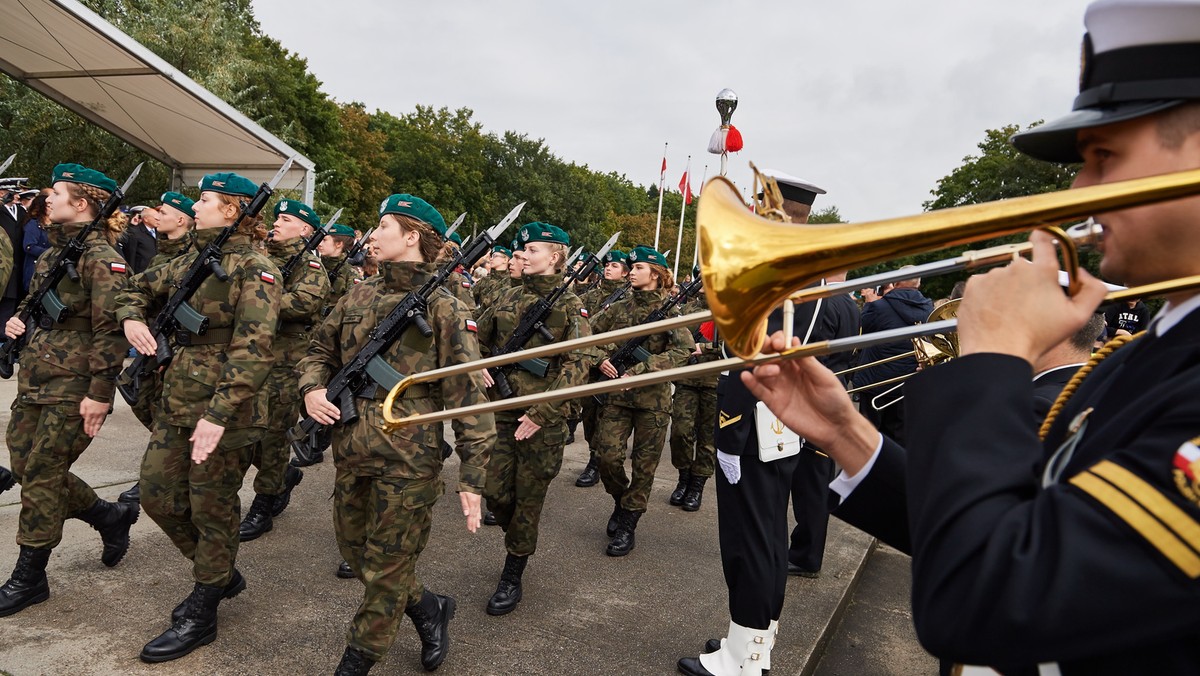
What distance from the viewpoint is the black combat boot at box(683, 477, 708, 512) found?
6594mm

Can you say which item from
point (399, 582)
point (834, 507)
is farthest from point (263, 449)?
point (834, 507)

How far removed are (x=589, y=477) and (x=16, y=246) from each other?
662 centimetres

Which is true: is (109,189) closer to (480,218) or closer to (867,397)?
(867,397)

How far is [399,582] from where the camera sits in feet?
10.5

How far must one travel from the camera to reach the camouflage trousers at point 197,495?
3607 millimetres

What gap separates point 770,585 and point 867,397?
4.43 meters

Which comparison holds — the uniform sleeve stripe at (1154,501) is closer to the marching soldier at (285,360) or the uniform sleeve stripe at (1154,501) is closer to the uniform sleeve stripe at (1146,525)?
the uniform sleeve stripe at (1146,525)

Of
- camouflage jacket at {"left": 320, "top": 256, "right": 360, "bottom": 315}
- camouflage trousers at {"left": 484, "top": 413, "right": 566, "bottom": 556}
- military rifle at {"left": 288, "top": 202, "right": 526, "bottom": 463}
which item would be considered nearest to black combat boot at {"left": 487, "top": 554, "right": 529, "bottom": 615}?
camouflage trousers at {"left": 484, "top": 413, "right": 566, "bottom": 556}

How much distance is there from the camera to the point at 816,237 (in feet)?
3.59

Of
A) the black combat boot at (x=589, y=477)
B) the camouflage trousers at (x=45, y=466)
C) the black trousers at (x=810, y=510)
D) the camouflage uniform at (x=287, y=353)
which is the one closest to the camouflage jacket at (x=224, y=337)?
the camouflage trousers at (x=45, y=466)

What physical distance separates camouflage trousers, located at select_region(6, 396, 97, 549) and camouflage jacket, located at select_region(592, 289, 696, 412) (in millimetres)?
3311

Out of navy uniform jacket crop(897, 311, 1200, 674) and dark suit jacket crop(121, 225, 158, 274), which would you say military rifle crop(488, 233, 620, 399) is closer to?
navy uniform jacket crop(897, 311, 1200, 674)

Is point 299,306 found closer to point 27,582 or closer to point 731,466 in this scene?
point 27,582

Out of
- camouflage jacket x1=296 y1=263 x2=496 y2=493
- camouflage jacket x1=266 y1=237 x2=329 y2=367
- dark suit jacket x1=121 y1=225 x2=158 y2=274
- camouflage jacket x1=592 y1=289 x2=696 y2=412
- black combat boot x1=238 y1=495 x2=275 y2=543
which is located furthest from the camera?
dark suit jacket x1=121 y1=225 x2=158 y2=274
